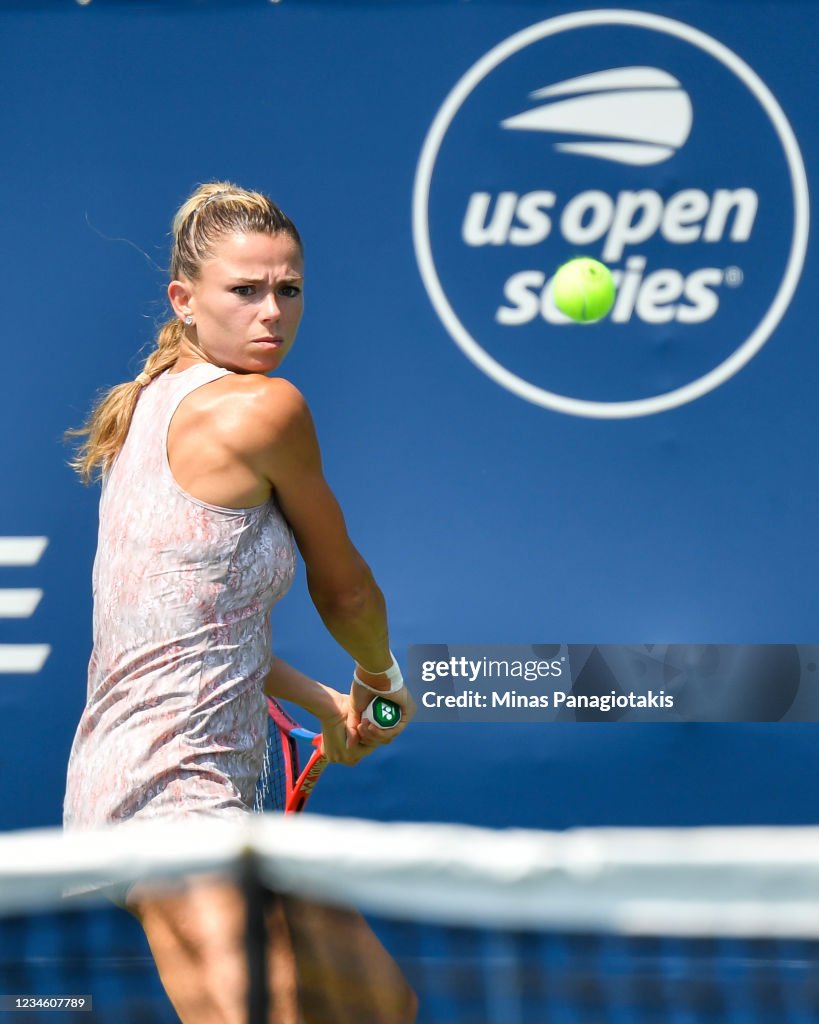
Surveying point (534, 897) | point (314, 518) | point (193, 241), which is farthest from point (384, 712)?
point (534, 897)

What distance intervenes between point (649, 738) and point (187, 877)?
2.12m

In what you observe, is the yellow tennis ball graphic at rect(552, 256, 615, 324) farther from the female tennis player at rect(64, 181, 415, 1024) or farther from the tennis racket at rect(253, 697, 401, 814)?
the female tennis player at rect(64, 181, 415, 1024)

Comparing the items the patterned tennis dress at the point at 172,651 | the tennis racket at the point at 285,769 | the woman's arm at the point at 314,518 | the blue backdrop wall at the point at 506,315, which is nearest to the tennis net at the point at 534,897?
the patterned tennis dress at the point at 172,651

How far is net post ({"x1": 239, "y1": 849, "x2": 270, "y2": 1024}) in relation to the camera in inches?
56.6

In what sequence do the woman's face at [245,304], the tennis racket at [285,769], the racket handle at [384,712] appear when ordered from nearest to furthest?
the woman's face at [245,304], the racket handle at [384,712], the tennis racket at [285,769]

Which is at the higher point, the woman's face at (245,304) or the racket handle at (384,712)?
the woman's face at (245,304)

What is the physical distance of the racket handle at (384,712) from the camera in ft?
7.53

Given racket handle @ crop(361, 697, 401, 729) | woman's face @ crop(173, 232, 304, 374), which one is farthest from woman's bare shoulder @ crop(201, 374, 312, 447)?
racket handle @ crop(361, 697, 401, 729)

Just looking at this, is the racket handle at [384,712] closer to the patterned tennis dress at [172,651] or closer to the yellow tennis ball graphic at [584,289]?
the patterned tennis dress at [172,651]

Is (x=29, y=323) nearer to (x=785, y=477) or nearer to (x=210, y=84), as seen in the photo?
(x=210, y=84)

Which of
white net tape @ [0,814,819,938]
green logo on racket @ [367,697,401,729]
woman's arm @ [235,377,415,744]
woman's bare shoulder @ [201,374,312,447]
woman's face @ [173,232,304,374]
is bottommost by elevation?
Result: green logo on racket @ [367,697,401,729]

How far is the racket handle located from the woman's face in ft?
1.83

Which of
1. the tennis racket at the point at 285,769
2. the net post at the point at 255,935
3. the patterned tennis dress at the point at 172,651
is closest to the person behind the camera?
the net post at the point at 255,935

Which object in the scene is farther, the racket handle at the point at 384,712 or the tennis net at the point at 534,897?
the racket handle at the point at 384,712
